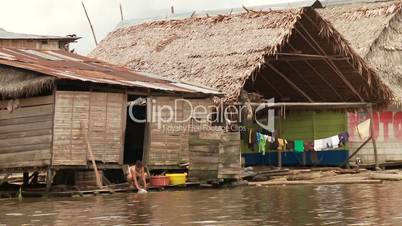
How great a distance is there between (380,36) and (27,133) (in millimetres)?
14625

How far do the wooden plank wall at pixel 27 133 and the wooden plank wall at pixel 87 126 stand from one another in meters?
0.22

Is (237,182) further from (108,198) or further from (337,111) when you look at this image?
(337,111)

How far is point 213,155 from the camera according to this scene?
17.8 m

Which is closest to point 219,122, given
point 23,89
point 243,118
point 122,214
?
point 243,118

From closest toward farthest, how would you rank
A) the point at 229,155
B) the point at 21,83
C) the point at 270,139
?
the point at 21,83 → the point at 229,155 → the point at 270,139

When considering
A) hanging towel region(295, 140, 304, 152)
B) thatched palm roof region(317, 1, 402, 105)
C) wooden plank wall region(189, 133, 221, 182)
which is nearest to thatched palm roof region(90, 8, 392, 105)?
hanging towel region(295, 140, 304, 152)

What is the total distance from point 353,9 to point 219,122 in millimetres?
10755

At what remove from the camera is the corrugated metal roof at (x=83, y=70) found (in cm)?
1706

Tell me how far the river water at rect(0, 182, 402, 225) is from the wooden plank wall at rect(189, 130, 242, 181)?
2.93 ft

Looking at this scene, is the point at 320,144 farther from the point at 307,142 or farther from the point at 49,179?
the point at 49,179

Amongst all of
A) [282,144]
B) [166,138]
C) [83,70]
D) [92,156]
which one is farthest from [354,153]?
[92,156]

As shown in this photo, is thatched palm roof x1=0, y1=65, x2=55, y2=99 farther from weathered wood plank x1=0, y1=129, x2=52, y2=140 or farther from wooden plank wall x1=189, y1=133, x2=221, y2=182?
wooden plank wall x1=189, y1=133, x2=221, y2=182

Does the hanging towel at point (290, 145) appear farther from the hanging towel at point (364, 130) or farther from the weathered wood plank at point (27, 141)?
the weathered wood plank at point (27, 141)

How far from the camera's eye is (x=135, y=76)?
64.3 ft
